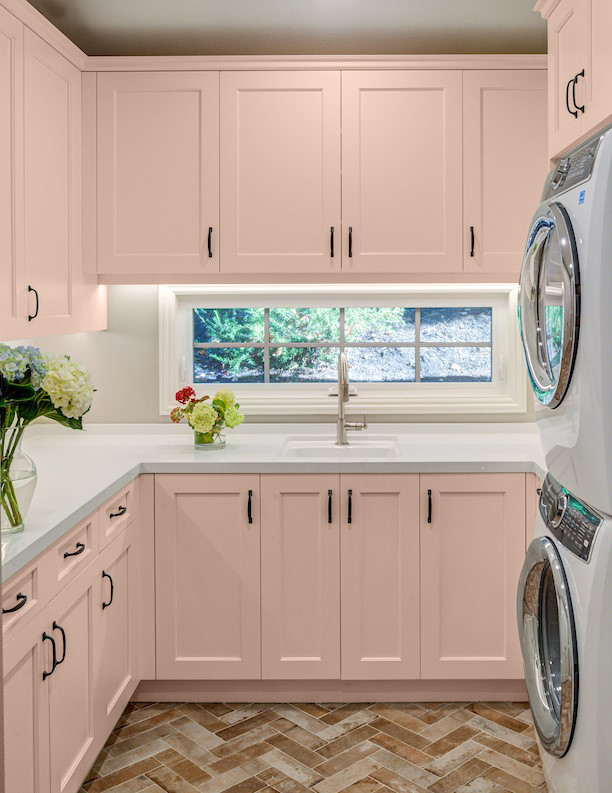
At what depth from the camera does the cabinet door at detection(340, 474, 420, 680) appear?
2918mm

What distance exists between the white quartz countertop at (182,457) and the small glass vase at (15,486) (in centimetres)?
4

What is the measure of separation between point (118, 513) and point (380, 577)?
94cm

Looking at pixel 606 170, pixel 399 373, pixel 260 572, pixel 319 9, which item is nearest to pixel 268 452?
pixel 260 572

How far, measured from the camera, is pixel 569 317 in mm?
1650

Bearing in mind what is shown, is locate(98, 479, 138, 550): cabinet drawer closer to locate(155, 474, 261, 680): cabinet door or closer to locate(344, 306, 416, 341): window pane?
locate(155, 474, 261, 680): cabinet door

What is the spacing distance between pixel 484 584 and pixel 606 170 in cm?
174

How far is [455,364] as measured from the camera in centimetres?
365

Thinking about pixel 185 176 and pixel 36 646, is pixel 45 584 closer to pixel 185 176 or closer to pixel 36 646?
pixel 36 646

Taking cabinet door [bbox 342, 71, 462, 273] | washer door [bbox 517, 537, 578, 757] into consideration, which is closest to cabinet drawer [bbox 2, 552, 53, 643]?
washer door [bbox 517, 537, 578, 757]

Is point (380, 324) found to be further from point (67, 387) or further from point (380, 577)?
point (67, 387)

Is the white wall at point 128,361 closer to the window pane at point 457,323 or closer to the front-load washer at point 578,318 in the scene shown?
the window pane at point 457,323

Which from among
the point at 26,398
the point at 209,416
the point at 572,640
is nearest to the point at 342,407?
the point at 209,416

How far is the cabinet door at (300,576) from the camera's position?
9.59 feet

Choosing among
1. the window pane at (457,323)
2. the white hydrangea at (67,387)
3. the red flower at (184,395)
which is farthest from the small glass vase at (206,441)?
the white hydrangea at (67,387)
